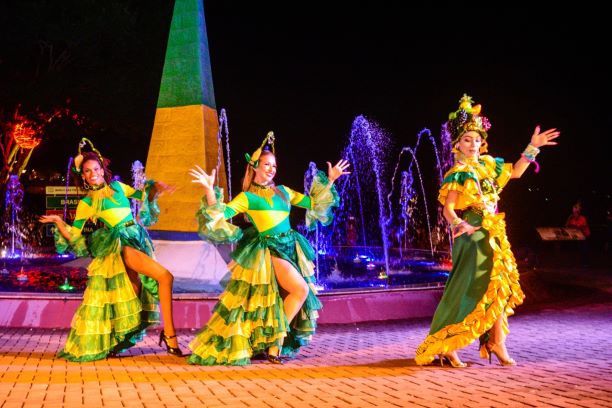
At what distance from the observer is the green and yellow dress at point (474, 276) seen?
5.26m

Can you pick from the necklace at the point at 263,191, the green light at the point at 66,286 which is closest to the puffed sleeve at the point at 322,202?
the necklace at the point at 263,191

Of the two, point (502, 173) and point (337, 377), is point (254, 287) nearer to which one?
point (337, 377)

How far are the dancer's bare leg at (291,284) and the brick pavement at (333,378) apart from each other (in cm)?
44

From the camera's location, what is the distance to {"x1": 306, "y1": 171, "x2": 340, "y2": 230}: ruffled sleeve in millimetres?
6203

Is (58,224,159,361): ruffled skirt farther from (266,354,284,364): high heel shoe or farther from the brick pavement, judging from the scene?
(266,354,284,364): high heel shoe

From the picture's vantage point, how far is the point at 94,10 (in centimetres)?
2228

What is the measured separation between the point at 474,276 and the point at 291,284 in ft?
4.88

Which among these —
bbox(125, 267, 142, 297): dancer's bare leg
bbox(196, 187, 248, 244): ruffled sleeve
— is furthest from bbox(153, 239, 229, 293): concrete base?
bbox(196, 187, 248, 244): ruffled sleeve

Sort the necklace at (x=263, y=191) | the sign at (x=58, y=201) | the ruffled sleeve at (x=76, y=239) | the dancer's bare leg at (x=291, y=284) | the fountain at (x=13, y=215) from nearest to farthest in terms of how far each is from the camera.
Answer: the dancer's bare leg at (x=291, y=284), the necklace at (x=263, y=191), the ruffled sleeve at (x=76, y=239), the sign at (x=58, y=201), the fountain at (x=13, y=215)

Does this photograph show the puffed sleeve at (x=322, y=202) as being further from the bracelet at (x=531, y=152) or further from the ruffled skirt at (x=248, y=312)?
the bracelet at (x=531, y=152)

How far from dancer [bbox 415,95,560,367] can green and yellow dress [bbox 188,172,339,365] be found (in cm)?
115

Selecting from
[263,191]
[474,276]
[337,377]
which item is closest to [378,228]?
[263,191]

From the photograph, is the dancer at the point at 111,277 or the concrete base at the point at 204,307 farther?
the concrete base at the point at 204,307

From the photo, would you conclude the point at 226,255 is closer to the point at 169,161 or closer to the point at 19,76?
the point at 169,161
